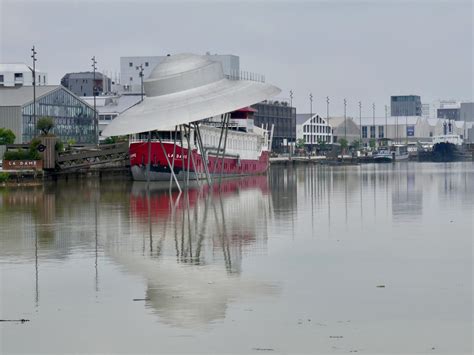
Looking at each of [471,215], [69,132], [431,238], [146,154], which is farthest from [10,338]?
[69,132]

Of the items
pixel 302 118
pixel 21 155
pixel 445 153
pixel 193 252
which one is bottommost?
pixel 193 252

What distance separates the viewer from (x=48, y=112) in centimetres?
10125

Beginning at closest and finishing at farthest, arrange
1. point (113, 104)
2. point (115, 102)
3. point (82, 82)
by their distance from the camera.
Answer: point (113, 104) → point (115, 102) → point (82, 82)

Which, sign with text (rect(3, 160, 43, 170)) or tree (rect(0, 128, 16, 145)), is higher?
tree (rect(0, 128, 16, 145))

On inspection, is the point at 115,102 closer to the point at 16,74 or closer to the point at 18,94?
the point at 16,74

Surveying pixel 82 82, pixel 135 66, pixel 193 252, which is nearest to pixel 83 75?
pixel 82 82

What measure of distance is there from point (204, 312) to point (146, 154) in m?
49.3

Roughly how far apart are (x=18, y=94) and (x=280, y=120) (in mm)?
72453

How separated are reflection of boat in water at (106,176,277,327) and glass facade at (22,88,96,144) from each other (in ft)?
163

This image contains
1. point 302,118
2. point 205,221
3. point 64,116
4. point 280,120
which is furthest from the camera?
point 302,118

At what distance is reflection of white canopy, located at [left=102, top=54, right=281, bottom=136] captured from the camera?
2104 inches

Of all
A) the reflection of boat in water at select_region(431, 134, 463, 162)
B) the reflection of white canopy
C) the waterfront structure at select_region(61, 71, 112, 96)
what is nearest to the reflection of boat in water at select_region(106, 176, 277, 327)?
the reflection of white canopy

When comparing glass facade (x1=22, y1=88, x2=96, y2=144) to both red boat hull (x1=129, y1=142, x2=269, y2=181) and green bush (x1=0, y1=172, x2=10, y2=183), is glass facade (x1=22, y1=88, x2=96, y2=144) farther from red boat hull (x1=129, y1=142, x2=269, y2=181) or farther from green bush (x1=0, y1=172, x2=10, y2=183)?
green bush (x1=0, y1=172, x2=10, y2=183)

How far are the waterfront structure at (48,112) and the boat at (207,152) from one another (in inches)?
769
